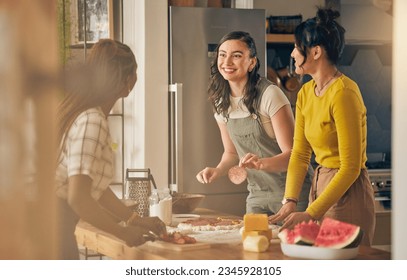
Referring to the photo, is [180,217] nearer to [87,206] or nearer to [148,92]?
[87,206]

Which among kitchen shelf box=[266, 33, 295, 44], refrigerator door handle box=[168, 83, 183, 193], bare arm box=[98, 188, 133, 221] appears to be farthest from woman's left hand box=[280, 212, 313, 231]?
kitchen shelf box=[266, 33, 295, 44]

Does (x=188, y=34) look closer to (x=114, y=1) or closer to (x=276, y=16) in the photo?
(x=276, y=16)

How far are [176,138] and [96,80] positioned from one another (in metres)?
0.67

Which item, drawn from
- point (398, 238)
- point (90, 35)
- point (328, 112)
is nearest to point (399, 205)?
point (398, 238)

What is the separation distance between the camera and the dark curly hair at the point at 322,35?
2207mm

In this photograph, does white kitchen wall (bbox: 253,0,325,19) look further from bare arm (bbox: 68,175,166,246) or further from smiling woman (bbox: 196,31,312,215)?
bare arm (bbox: 68,175,166,246)

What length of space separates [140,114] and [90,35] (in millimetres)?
343

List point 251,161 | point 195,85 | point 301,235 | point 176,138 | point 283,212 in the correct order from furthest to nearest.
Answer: point 195,85
point 176,138
point 251,161
point 283,212
point 301,235

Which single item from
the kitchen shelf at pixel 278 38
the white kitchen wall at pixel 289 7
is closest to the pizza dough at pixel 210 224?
the white kitchen wall at pixel 289 7

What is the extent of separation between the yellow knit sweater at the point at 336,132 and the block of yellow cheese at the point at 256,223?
0.19 metres

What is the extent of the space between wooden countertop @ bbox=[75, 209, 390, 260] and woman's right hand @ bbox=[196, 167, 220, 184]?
545mm

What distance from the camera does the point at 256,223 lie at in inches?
76.4

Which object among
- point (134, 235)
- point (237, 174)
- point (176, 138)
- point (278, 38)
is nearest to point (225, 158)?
point (237, 174)

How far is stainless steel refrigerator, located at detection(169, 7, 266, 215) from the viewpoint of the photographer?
255 cm
